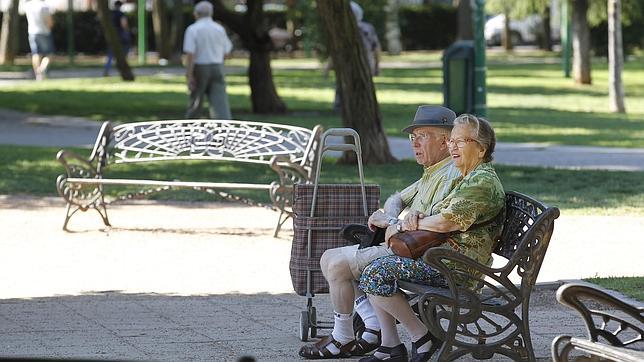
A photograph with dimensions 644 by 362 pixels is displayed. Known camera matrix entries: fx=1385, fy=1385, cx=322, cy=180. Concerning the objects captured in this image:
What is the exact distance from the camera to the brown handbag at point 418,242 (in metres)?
6.28

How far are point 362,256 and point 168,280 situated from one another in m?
3.16

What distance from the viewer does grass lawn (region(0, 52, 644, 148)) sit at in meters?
21.5

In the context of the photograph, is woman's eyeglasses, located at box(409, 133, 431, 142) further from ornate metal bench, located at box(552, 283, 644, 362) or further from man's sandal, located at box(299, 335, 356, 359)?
ornate metal bench, located at box(552, 283, 644, 362)

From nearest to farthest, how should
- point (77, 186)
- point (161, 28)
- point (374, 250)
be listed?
1. point (374, 250)
2. point (77, 186)
3. point (161, 28)

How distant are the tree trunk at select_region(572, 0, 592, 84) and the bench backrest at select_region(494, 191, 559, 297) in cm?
A: 2757

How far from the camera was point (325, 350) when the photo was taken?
265 inches

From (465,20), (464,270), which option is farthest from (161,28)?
(464,270)

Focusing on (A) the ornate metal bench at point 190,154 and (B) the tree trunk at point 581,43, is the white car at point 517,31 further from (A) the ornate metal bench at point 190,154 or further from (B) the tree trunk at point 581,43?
(A) the ornate metal bench at point 190,154

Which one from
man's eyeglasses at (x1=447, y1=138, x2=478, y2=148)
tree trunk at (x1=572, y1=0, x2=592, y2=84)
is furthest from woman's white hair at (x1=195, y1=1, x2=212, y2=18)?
tree trunk at (x1=572, y1=0, x2=592, y2=84)

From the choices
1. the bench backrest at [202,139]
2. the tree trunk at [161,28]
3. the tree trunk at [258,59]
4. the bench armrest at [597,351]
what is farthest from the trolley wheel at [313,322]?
the tree trunk at [161,28]

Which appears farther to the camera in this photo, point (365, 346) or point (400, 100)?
point (400, 100)

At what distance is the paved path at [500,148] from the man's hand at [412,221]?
33.0 ft

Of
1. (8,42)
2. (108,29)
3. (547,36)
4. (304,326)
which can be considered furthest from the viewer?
(547,36)

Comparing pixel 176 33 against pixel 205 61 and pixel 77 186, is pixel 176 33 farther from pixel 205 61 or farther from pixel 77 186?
pixel 77 186
